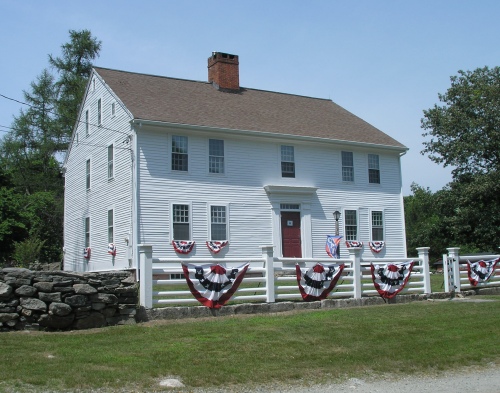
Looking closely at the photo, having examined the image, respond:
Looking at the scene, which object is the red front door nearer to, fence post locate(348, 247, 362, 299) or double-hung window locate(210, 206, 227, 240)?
double-hung window locate(210, 206, 227, 240)

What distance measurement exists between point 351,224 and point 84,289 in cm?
1634

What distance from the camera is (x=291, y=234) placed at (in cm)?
2392

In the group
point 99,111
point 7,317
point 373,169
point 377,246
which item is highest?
point 99,111

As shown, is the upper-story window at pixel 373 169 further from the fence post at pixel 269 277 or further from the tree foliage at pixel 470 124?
the fence post at pixel 269 277

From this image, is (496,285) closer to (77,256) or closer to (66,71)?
(77,256)

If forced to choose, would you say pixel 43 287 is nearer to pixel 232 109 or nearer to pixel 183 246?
pixel 183 246

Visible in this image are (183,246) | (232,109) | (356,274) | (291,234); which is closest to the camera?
(356,274)

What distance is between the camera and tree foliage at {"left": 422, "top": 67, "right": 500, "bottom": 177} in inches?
1148

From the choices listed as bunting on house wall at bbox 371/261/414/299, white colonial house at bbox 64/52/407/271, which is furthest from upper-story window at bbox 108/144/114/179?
bunting on house wall at bbox 371/261/414/299

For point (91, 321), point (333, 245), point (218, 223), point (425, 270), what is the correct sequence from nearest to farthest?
point (91, 321) < point (425, 270) < point (218, 223) < point (333, 245)

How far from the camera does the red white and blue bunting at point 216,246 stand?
2197 cm

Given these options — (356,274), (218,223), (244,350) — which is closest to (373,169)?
(218,223)

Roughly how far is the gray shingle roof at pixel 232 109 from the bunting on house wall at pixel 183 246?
4.32 meters

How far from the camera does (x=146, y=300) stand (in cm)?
1151
